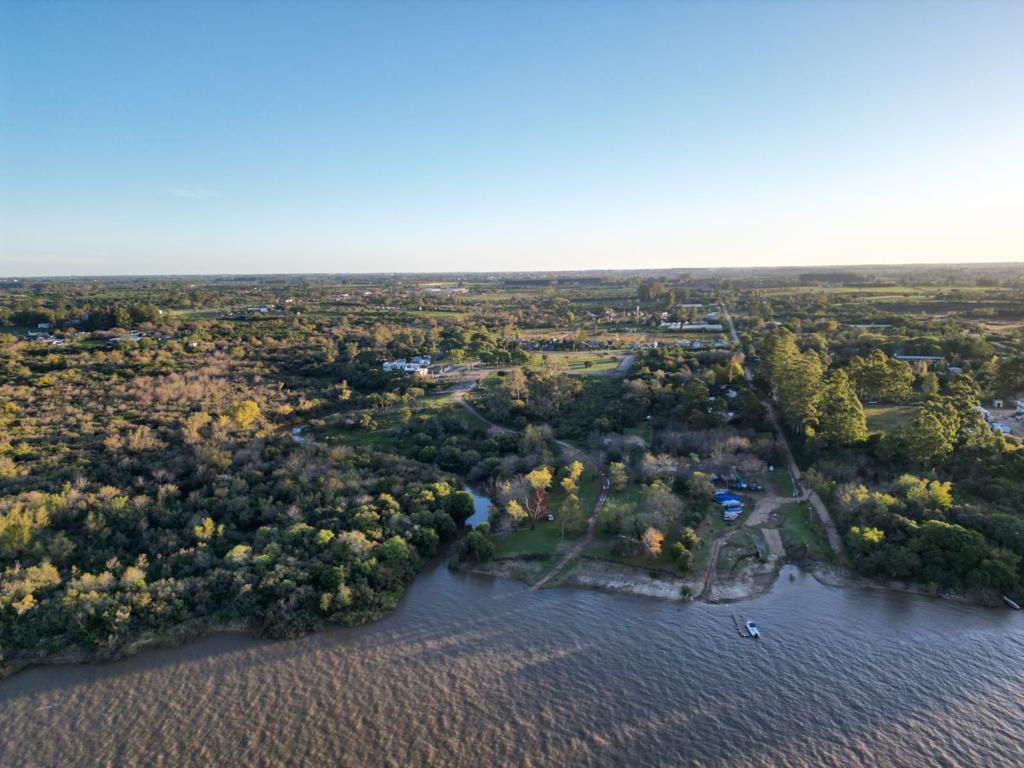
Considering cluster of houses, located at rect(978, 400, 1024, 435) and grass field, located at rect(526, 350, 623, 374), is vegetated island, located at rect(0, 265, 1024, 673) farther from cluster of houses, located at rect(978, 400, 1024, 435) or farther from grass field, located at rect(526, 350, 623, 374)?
grass field, located at rect(526, 350, 623, 374)

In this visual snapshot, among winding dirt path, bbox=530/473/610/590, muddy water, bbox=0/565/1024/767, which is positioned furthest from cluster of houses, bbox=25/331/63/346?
winding dirt path, bbox=530/473/610/590

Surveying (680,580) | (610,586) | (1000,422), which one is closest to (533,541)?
(610,586)

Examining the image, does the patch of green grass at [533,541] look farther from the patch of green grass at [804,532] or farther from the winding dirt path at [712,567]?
the patch of green grass at [804,532]

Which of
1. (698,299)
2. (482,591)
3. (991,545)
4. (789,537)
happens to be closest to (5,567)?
(482,591)

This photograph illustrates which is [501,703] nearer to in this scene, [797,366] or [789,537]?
[789,537]

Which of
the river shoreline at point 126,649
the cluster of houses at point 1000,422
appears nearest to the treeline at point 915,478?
the cluster of houses at point 1000,422

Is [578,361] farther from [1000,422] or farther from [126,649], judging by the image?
[126,649]
